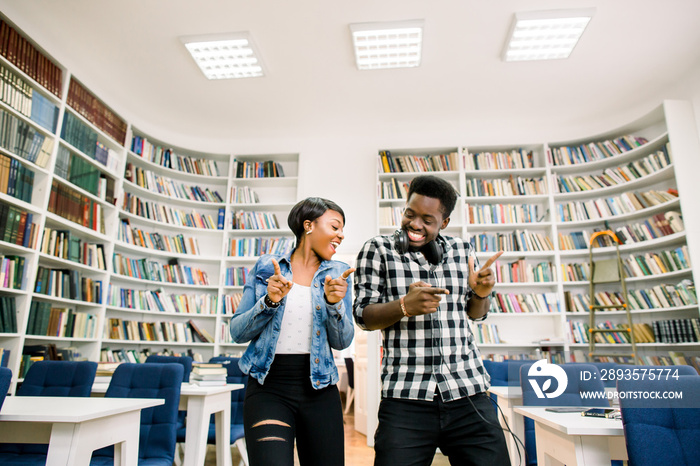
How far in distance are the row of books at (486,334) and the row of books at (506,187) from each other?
149 centimetres

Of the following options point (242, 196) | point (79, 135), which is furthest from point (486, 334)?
point (79, 135)

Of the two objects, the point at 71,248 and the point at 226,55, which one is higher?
the point at 226,55

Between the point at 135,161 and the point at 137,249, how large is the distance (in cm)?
107

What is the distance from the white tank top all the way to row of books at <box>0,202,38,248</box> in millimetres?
2986

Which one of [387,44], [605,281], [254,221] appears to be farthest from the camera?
[254,221]

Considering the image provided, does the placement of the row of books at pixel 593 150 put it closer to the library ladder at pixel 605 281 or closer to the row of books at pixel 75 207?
the library ladder at pixel 605 281

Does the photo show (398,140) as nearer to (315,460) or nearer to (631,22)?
(631,22)

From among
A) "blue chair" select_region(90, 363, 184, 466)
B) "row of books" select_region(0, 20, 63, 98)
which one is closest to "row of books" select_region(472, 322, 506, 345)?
"blue chair" select_region(90, 363, 184, 466)

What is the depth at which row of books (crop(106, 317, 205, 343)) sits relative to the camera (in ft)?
15.5

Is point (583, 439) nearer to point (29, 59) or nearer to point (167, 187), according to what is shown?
point (29, 59)

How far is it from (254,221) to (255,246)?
312mm

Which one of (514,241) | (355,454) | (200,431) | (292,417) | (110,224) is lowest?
(355,454)

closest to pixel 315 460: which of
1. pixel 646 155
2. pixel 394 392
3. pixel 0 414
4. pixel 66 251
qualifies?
pixel 394 392

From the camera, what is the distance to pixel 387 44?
4137 mm
